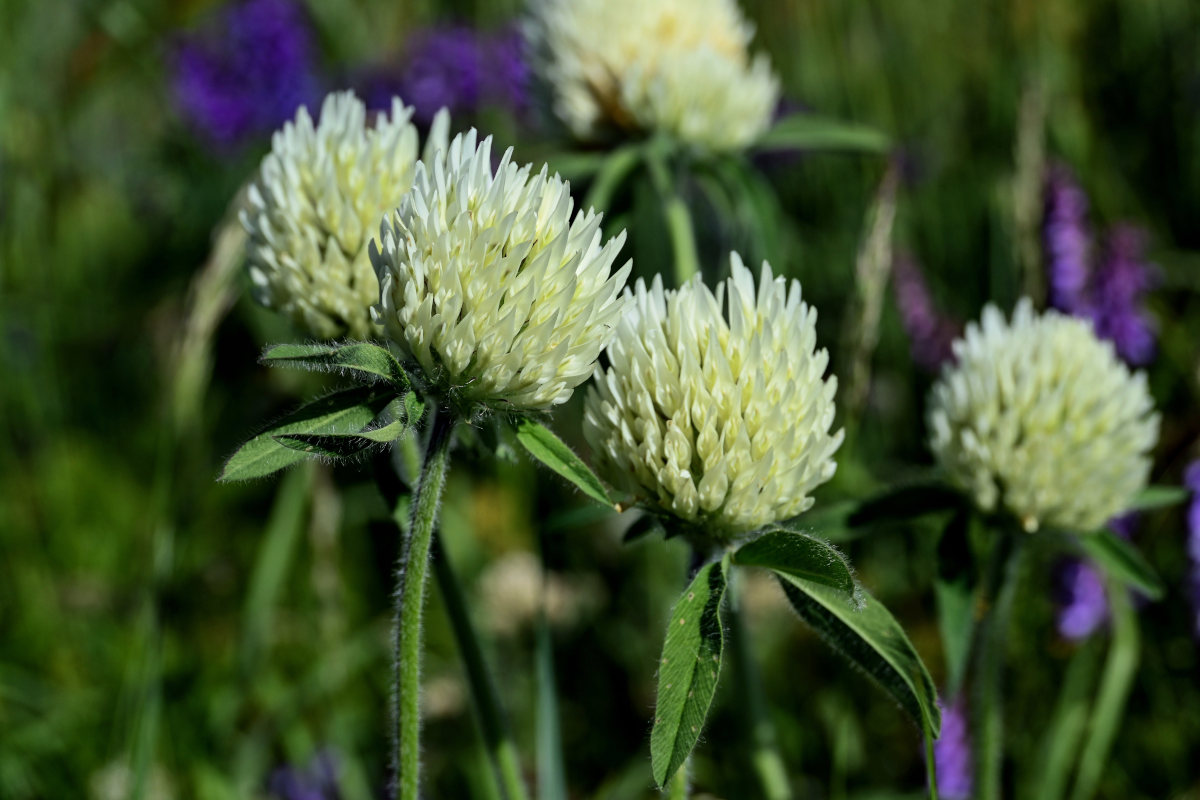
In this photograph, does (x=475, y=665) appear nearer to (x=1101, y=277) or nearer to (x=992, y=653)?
(x=992, y=653)

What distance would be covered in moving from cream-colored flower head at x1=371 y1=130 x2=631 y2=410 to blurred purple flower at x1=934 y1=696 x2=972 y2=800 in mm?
1161

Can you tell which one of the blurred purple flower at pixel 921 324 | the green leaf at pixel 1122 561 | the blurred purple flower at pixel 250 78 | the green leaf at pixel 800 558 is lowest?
the green leaf at pixel 800 558

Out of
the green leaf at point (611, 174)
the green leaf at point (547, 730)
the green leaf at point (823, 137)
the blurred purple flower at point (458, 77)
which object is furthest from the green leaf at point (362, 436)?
the blurred purple flower at point (458, 77)

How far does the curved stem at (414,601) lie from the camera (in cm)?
93

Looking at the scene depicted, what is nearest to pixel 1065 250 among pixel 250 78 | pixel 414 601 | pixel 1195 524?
pixel 1195 524

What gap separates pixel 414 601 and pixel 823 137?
3.66 ft

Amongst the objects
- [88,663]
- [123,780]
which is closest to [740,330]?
[123,780]

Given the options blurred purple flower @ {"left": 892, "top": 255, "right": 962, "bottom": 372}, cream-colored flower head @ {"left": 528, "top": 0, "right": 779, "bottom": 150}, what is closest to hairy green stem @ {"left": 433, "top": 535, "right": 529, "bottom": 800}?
cream-colored flower head @ {"left": 528, "top": 0, "right": 779, "bottom": 150}

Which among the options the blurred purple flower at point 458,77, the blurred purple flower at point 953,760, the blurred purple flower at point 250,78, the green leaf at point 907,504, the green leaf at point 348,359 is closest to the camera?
the green leaf at point 348,359

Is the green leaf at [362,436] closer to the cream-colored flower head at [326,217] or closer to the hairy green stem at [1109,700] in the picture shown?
the cream-colored flower head at [326,217]

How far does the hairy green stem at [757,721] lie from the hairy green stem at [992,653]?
0.28 metres

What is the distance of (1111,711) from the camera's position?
1718 millimetres

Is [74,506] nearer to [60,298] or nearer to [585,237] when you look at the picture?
[60,298]

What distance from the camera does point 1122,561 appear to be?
4.42 ft
